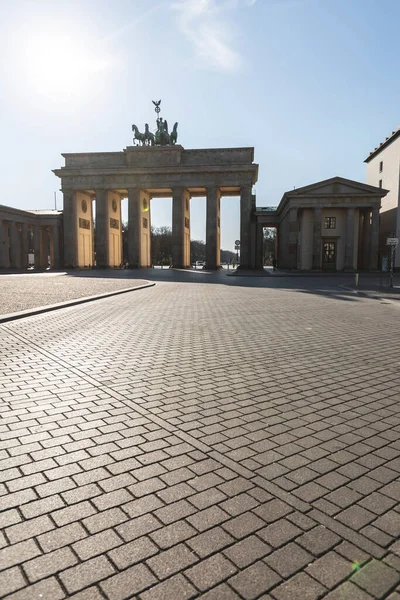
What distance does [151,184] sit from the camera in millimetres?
55562

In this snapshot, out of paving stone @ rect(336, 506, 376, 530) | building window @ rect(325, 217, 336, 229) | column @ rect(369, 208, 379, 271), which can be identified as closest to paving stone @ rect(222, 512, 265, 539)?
paving stone @ rect(336, 506, 376, 530)

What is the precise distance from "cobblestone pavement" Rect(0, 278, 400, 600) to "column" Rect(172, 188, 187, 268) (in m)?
49.5

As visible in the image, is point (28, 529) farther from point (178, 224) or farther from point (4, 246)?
point (4, 246)

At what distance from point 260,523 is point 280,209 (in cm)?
5504

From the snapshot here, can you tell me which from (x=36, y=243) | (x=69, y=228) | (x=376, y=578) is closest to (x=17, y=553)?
(x=376, y=578)

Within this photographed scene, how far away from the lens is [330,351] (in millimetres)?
7898

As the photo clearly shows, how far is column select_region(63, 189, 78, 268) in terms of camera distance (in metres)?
57.6

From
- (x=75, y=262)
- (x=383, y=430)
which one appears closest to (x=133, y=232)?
(x=75, y=262)

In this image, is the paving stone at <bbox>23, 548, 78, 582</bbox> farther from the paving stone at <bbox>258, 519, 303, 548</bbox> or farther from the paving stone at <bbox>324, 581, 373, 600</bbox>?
the paving stone at <bbox>324, 581, 373, 600</bbox>

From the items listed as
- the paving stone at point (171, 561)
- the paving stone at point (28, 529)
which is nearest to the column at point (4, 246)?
the paving stone at point (28, 529)

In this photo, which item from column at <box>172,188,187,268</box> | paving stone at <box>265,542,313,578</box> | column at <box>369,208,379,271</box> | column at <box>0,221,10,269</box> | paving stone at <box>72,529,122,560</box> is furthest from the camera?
column at <box>172,188,187,268</box>

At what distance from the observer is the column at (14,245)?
187ft

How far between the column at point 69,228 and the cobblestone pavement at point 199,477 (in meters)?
53.0

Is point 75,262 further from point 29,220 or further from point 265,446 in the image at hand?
point 265,446
